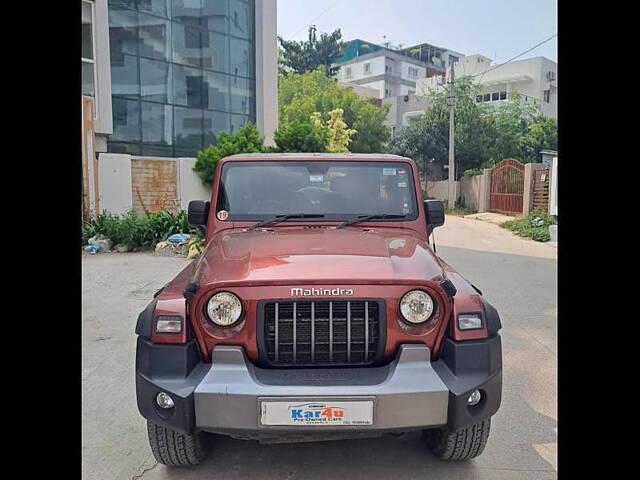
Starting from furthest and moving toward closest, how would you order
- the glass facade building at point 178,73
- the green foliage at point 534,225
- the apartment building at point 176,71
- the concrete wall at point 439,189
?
the concrete wall at point 439,189
the glass facade building at point 178,73
the green foliage at point 534,225
the apartment building at point 176,71

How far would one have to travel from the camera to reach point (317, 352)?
8.52ft

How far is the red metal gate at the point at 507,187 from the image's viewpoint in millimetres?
19663

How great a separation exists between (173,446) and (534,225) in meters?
14.9

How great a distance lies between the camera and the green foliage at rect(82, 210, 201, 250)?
1155cm

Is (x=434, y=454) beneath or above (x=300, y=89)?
beneath

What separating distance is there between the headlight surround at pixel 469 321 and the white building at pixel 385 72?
54872 millimetres

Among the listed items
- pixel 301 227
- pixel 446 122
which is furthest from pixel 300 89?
pixel 301 227

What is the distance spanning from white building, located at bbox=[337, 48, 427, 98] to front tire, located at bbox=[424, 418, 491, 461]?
54.8m

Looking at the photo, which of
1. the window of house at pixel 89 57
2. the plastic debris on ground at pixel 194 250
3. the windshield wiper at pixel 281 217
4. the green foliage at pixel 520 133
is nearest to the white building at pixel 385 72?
the green foliage at pixel 520 133

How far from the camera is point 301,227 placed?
11.6 ft

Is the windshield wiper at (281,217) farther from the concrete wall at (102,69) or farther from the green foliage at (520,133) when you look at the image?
the green foliage at (520,133)

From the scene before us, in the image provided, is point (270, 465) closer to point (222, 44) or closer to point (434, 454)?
point (434, 454)
